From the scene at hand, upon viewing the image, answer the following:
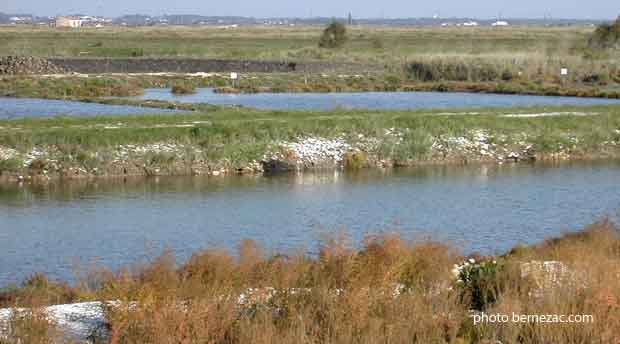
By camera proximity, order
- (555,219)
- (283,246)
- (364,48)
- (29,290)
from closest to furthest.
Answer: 1. (29,290)
2. (283,246)
3. (555,219)
4. (364,48)

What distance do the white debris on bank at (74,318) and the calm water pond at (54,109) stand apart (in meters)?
30.5

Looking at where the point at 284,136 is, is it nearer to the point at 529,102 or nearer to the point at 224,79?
the point at 529,102

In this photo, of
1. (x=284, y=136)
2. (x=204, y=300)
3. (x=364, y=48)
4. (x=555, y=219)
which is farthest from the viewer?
(x=364, y=48)

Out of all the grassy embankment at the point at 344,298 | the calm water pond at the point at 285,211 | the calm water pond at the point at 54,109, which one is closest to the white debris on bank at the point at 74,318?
the grassy embankment at the point at 344,298

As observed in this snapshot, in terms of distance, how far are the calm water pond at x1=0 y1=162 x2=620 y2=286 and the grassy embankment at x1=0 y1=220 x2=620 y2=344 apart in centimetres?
472

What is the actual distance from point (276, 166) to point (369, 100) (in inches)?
924

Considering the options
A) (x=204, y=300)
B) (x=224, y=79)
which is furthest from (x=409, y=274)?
(x=224, y=79)

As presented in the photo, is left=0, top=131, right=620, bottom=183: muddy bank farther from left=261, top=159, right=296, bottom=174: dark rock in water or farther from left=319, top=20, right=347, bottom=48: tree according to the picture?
left=319, top=20, right=347, bottom=48: tree

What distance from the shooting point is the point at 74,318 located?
41.1 ft

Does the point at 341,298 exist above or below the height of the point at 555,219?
above

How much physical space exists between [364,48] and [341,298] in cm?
11163

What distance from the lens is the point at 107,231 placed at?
77.6 feet

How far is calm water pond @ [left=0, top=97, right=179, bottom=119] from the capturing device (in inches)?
1755

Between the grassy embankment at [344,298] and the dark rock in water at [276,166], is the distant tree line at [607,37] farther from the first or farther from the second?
the grassy embankment at [344,298]
